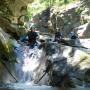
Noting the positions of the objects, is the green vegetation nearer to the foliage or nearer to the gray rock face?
the foliage

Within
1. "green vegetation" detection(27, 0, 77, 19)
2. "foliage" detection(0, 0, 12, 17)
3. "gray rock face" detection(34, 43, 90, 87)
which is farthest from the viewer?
"green vegetation" detection(27, 0, 77, 19)

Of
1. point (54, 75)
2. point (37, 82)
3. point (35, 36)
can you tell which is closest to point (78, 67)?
point (54, 75)

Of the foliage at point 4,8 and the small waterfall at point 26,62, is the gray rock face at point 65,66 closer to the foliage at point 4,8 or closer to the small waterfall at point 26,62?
the small waterfall at point 26,62

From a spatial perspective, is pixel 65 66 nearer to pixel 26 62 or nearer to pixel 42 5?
pixel 26 62

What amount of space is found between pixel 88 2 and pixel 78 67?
3381 centimetres

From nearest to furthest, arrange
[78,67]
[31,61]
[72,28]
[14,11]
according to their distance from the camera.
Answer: [78,67], [31,61], [14,11], [72,28]

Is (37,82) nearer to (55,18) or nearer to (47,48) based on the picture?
(47,48)

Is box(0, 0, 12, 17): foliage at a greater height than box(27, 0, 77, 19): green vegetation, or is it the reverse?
box(0, 0, 12, 17): foliage

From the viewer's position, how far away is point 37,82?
2025 centimetres

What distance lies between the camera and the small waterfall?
21.2m

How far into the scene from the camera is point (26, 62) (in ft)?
75.5

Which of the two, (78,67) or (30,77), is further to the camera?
(30,77)

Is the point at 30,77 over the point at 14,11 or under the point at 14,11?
under

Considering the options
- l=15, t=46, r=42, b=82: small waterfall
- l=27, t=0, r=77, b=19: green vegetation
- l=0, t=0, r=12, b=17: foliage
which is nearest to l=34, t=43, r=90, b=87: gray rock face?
l=15, t=46, r=42, b=82: small waterfall
